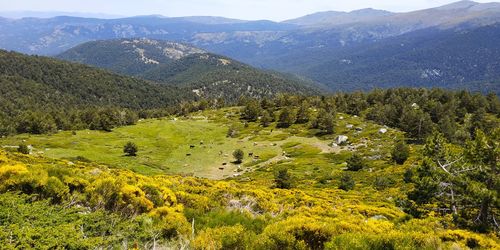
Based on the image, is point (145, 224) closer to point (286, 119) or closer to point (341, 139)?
point (341, 139)

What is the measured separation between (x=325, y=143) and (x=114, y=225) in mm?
112519

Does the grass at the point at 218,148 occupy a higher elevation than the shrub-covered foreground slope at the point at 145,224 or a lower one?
lower

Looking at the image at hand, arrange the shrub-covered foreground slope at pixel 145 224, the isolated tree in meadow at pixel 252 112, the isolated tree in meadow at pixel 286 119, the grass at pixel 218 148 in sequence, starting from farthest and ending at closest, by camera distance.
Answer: the isolated tree in meadow at pixel 252 112 → the isolated tree in meadow at pixel 286 119 → the grass at pixel 218 148 → the shrub-covered foreground slope at pixel 145 224

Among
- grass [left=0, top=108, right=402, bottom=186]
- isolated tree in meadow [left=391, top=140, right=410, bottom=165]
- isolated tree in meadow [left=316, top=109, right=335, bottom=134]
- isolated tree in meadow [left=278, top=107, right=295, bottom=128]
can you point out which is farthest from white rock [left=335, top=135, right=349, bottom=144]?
isolated tree in meadow [left=278, top=107, right=295, bottom=128]

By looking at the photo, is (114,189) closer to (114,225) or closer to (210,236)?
(114,225)

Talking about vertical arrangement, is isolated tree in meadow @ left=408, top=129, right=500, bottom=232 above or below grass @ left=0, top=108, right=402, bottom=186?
above

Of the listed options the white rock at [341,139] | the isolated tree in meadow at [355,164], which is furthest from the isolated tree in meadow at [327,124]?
the isolated tree in meadow at [355,164]

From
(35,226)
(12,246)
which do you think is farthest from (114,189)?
(12,246)

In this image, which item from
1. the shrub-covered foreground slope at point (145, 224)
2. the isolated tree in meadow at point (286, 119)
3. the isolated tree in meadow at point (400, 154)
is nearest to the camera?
the shrub-covered foreground slope at point (145, 224)

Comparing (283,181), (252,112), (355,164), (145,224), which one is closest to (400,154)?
(355,164)

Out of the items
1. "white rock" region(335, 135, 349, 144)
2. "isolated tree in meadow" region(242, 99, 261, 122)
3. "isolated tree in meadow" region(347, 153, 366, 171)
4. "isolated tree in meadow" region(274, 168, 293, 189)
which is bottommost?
"isolated tree in meadow" region(242, 99, 261, 122)

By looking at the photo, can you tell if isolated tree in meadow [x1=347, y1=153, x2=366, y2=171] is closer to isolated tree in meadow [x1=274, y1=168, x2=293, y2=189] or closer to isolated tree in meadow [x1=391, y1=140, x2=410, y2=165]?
isolated tree in meadow [x1=391, y1=140, x2=410, y2=165]

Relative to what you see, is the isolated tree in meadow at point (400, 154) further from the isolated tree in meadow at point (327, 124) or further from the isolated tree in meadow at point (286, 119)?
the isolated tree in meadow at point (286, 119)

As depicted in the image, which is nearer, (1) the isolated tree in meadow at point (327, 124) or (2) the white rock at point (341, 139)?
(2) the white rock at point (341, 139)
